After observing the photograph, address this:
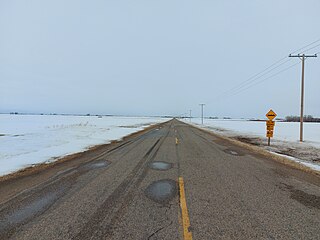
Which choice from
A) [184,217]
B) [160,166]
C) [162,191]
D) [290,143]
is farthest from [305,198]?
[290,143]

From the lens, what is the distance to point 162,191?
→ 13.9ft

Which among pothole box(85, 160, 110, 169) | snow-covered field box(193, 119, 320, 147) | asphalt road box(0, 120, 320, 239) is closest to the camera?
asphalt road box(0, 120, 320, 239)

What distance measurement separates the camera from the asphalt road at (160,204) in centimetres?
275

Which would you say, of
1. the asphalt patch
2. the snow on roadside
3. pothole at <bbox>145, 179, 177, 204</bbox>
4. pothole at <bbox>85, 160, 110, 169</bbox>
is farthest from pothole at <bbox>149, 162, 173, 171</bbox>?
the snow on roadside

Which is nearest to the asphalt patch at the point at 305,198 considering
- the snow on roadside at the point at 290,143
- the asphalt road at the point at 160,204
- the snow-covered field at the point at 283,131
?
→ the asphalt road at the point at 160,204

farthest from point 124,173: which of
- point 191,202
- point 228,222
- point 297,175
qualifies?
point 297,175

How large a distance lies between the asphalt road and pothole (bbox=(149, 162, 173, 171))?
157 mm

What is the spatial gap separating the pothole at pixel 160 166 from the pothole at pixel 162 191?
1255 millimetres

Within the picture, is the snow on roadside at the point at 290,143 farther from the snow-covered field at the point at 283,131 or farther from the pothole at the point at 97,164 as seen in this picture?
the pothole at the point at 97,164

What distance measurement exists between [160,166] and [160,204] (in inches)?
112

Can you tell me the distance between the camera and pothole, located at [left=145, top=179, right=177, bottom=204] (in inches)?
152

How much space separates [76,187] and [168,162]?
3.55m

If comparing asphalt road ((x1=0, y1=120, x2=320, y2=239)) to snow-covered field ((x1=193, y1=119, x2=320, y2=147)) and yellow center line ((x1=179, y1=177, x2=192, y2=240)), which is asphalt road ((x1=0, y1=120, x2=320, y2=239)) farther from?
snow-covered field ((x1=193, y1=119, x2=320, y2=147))

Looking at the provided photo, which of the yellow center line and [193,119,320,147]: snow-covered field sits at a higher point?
the yellow center line
